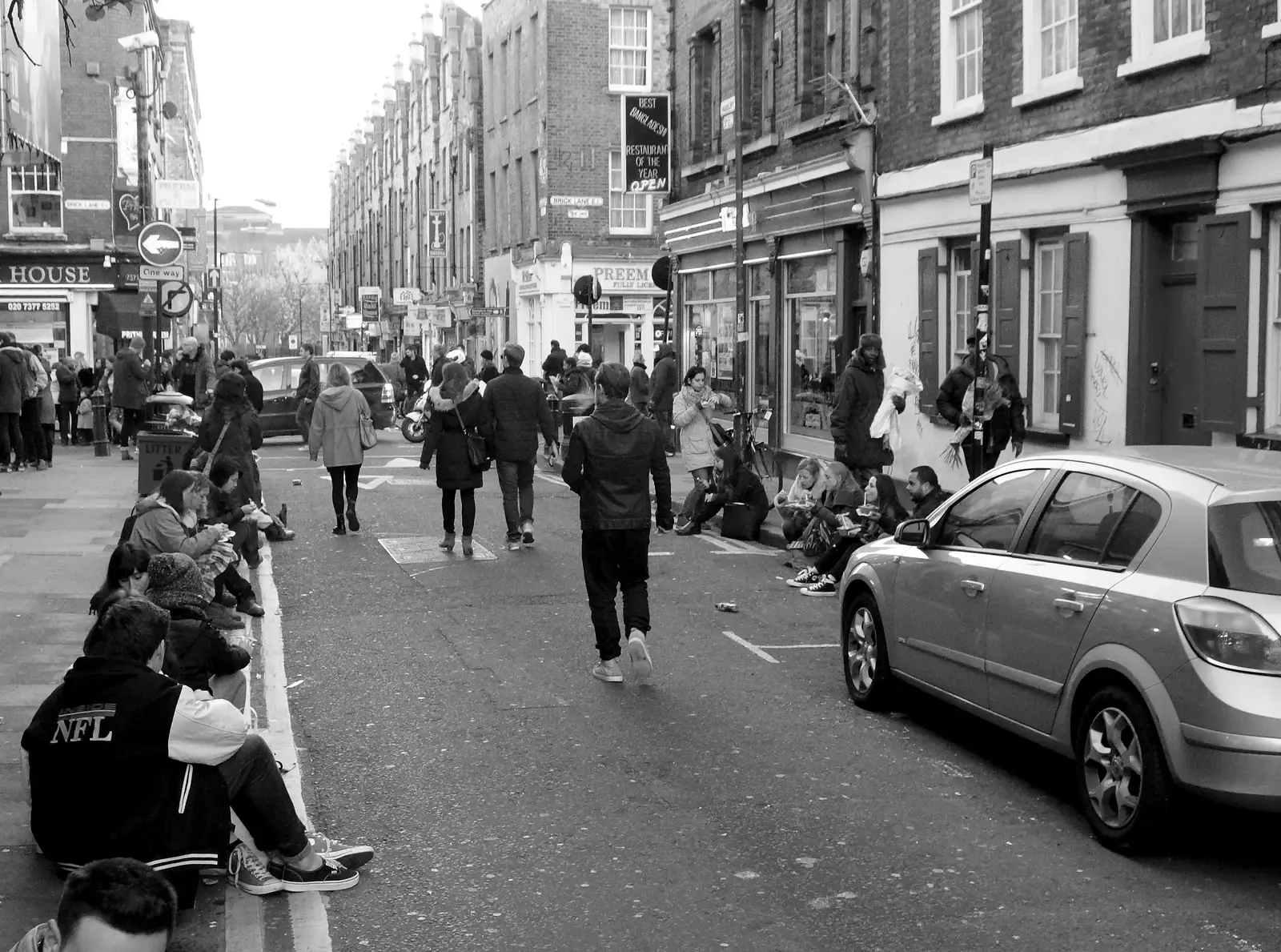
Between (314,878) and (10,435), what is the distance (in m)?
18.9

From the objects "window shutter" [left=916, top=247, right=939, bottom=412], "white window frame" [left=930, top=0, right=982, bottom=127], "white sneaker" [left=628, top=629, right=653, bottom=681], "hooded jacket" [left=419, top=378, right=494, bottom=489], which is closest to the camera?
"white sneaker" [left=628, top=629, right=653, bottom=681]

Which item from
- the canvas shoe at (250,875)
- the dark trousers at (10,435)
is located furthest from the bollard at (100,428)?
the canvas shoe at (250,875)

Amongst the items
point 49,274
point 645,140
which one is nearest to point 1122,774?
point 645,140

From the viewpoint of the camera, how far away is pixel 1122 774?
611cm

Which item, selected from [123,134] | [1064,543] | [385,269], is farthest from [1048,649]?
[385,269]

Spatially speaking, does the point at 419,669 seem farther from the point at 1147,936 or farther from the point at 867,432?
the point at 867,432

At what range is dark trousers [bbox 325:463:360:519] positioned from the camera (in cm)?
1605

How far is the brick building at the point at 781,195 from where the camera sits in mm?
21844

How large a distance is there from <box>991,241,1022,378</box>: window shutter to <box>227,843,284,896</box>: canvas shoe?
12872 mm

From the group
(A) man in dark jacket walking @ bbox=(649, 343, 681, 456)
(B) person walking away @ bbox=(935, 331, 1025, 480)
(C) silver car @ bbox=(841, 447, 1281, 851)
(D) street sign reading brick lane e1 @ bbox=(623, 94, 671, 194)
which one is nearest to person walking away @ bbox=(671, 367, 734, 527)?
(B) person walking away @ bbox=(935, 331, 1025, 480)

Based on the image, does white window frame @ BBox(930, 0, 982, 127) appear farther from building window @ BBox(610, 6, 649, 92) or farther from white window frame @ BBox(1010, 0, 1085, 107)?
building window @ BBox(610, 6, 649, 92)

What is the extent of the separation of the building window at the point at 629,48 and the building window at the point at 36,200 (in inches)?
598

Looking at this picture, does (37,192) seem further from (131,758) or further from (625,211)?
(131,758)

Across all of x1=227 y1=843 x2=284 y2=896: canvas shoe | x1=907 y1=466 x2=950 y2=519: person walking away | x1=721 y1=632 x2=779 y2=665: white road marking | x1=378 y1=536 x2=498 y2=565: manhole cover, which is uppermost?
x1=907 y1=466 x2=950 y2=519: person walking away
